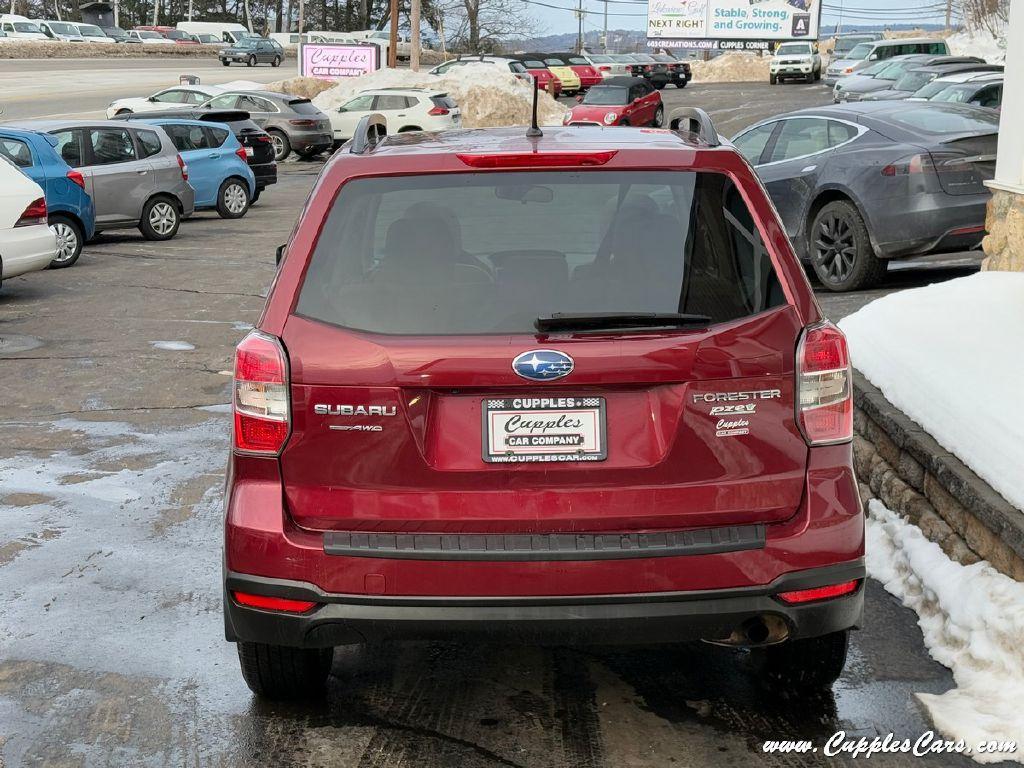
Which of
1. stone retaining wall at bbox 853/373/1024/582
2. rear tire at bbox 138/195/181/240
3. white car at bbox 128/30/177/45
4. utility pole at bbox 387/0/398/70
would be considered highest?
white car at bbox 128/30/177/45

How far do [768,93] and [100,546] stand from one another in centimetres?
5721

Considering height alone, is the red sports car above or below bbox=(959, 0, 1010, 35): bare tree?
below

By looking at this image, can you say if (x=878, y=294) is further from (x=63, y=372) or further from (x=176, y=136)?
(x=176, y=136)

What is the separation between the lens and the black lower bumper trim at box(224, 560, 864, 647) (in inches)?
140

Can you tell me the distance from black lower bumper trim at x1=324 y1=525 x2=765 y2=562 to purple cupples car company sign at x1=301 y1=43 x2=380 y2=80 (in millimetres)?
46253

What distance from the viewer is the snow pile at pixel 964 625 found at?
405 centimetres

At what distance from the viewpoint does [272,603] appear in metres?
3.70

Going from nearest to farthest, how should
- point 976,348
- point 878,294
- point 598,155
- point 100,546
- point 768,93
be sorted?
point 598,155
point 100,546
point 976,348
point 878,294
point 768,93

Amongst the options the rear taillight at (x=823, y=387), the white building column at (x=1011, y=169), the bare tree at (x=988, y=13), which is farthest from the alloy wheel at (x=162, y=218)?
the bare tree at (x=988, y=13)

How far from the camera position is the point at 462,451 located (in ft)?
11.7

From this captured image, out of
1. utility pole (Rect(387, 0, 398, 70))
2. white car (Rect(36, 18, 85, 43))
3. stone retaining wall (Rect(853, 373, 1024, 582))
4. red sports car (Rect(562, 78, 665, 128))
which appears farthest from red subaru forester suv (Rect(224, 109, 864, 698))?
white car (Rect(36, 18, 85, 43))

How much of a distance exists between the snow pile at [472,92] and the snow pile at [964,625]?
133 feet

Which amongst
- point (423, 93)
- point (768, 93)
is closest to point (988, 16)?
point (768, 93)

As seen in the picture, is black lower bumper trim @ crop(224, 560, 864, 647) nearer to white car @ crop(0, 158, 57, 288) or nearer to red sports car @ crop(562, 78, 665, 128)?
white car @ crop(0, 158, 57, 288)
